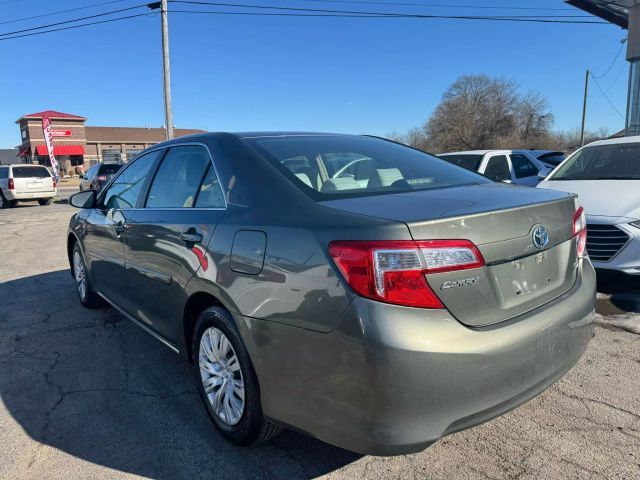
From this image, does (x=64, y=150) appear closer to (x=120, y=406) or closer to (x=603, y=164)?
(x=603, y=164)

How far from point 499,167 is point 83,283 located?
7565 millimetres

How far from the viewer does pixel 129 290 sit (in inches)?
147

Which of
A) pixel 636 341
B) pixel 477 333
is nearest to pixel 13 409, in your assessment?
pixel 477 333

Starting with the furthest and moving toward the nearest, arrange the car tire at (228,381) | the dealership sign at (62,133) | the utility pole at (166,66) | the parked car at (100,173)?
the dealership sign at (62,133) < the parked car at (100,173) < the utility pole at (166,66) < the car tire at (228,381)

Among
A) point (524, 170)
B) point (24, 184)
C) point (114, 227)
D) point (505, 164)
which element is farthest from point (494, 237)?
point (24, 184)

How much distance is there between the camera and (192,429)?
2828 millimetres

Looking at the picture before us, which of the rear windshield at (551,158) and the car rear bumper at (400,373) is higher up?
the rear windshield at (551,158)

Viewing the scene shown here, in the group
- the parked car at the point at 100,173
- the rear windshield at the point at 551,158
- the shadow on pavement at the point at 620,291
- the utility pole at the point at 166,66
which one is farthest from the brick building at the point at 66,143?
the shadow on pavement at the point at 620,291

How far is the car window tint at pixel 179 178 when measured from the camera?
304cm

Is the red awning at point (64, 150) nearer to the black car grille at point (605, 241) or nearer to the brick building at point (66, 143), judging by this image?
the brick building at point (66, 143)

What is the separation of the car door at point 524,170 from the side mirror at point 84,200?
7543mm

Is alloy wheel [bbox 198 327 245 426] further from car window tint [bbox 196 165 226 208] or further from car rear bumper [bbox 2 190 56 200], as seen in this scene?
car rear bumper [bbox 2 190 56 200]

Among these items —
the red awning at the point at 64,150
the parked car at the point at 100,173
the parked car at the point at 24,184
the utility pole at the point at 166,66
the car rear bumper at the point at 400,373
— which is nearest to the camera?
the car rear bumper at the point at 400,373

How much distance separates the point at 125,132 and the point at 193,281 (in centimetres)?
8117
